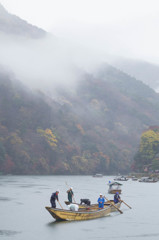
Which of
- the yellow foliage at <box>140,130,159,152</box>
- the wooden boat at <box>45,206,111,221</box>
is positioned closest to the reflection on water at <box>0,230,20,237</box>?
the wooden boat at <box>45,206,111,221</box>

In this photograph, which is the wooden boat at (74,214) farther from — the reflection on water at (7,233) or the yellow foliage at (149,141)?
the yellow foliage at (149,141)

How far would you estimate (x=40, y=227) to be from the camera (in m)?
49.8

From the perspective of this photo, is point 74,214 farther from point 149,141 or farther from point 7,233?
point 149,141

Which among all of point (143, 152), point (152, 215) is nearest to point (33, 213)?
point (152, 215)

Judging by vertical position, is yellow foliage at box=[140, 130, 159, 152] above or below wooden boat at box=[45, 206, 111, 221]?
above

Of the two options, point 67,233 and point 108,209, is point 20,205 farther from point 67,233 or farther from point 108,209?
point 67,233

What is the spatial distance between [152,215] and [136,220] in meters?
6.76

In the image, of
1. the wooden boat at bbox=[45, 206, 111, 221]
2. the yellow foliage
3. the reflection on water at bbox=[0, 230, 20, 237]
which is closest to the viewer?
the reflection on water at bbox=[0, 230, 20, 237]

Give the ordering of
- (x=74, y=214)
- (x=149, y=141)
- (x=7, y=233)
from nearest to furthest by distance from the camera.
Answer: (x=7, y=233) < (x=74, y=214) < (x=149, y=141)

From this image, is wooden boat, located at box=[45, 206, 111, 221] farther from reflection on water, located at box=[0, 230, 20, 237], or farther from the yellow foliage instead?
the yellow foliage

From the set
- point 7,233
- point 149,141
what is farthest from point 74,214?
point 149,141

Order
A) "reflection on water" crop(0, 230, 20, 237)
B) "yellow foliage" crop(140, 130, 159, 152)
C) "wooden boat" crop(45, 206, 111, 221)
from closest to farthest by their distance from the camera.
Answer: "reflection on water" crop(0, 230, 20, 237)
"wooden boat" crop(45, 206, 111, 221)
"yellow foliage" crop(140, 130, 159, 152)

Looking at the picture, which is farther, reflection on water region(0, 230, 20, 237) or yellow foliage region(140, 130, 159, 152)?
yellow foliage region(140, 130, 159, 152)

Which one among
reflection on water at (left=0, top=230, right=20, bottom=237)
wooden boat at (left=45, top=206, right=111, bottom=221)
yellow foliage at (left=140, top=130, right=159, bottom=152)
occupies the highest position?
yellow foliage at (left=140, top=130, right=159, bottom=152)
